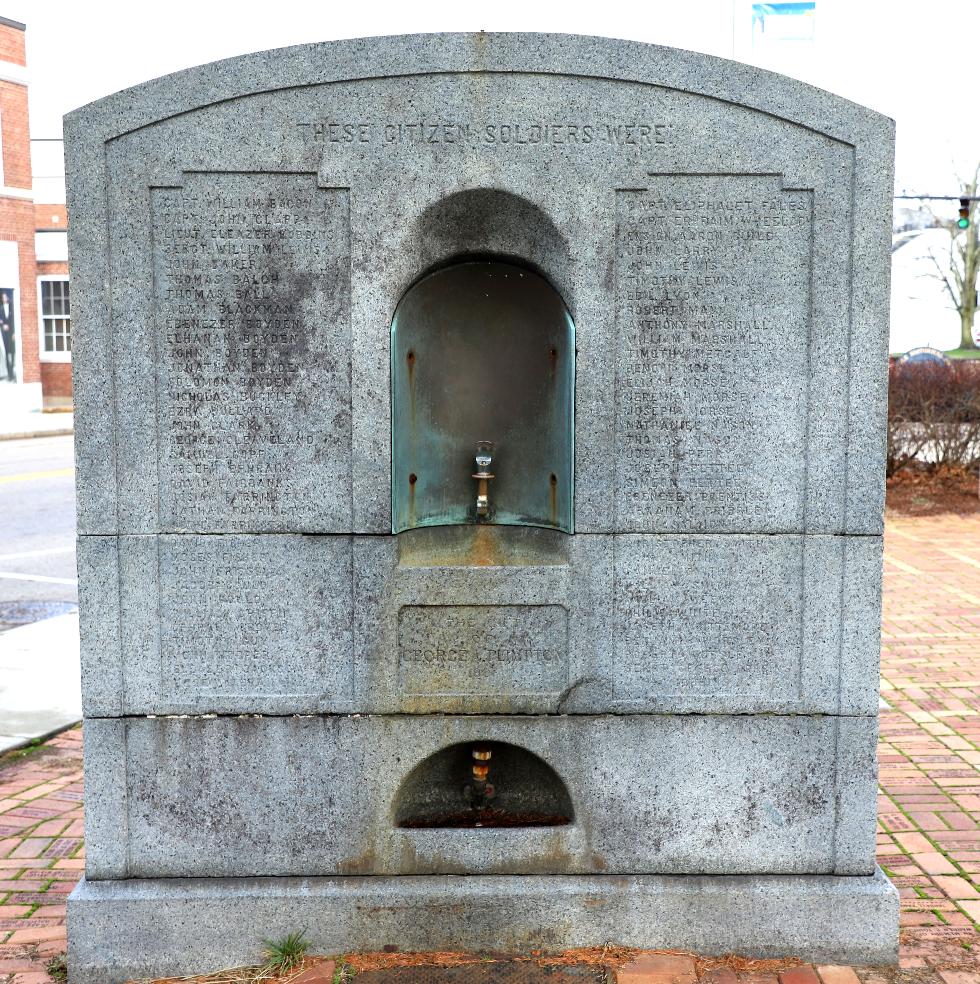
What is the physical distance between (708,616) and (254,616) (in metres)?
1.47

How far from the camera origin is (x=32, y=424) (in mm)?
27031

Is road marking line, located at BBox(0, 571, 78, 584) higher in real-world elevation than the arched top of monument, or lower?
lower

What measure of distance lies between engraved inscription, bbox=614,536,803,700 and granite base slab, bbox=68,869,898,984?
665mm

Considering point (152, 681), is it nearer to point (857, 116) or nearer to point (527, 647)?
point (527, 647)

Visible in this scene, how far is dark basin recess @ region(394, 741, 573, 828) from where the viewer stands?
3949 millimetres

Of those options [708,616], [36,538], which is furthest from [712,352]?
[36,538]

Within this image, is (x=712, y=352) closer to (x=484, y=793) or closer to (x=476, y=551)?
(x=476, y=551)

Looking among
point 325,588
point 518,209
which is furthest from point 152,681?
point 518,209

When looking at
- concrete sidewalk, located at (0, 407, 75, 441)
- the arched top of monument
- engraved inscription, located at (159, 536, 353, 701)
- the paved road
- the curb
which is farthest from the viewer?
concrete sidewalk, located at (0, 407, 75, 441)

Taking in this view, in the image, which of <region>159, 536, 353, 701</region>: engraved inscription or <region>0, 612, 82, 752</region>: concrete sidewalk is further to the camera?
<region>0, 612, 82, 752</region>: concrete sidewalk

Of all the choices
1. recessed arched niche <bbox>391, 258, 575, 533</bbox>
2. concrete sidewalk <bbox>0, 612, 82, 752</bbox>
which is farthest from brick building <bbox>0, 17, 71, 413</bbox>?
recessed arched niche <bbox>391, 258, 575, 533</bbox>

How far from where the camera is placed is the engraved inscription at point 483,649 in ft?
12.2

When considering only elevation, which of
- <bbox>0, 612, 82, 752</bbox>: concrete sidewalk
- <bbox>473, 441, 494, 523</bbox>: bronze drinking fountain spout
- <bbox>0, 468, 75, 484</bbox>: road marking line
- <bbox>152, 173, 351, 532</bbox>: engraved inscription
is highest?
<bbox>152, 173, 351, 532</bbox>: engraved inscription

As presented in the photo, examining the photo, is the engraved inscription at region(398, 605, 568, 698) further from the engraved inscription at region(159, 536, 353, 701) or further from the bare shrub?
the bare shrub
